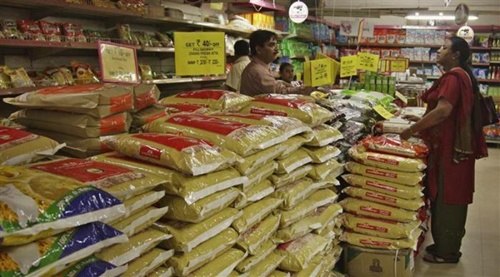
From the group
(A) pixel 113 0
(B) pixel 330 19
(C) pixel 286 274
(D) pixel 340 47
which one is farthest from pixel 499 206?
(B) pixel 330 19

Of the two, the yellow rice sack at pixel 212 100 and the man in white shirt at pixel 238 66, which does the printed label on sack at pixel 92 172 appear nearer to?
the yellow rice sack at pixel 212 100

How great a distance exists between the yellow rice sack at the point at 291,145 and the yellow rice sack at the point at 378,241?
3.47 ft

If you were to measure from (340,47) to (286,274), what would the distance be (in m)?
11.1

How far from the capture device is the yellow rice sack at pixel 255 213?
1846 mm

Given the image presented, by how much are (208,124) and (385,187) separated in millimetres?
1697

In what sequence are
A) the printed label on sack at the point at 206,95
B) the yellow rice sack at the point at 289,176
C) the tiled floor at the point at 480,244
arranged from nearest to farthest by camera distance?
1. the yellow rice sack at the point at 289,176
2. the printed label on sack at the point at 206,95
3. the tiled floor at the point at 480,244

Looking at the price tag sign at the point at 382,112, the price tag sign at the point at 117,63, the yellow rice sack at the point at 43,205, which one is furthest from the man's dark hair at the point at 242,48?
the yellow rice sack at the point at 43,205

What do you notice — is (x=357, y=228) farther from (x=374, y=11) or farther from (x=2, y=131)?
(x=374, y=11)

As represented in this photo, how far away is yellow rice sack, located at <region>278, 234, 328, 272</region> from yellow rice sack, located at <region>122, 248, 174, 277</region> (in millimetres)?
867

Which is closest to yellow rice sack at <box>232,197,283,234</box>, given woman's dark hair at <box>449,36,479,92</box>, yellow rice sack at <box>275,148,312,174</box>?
yellow rice sack at <box>275,148,312,174</box>

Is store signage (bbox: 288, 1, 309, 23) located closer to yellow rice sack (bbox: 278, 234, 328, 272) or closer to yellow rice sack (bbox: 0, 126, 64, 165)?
yellow rice sack (bbox: 278, 234, 328, 272)

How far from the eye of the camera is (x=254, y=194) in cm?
201

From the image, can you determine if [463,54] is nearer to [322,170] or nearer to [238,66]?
[322,170]

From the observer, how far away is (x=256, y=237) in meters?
1.96
